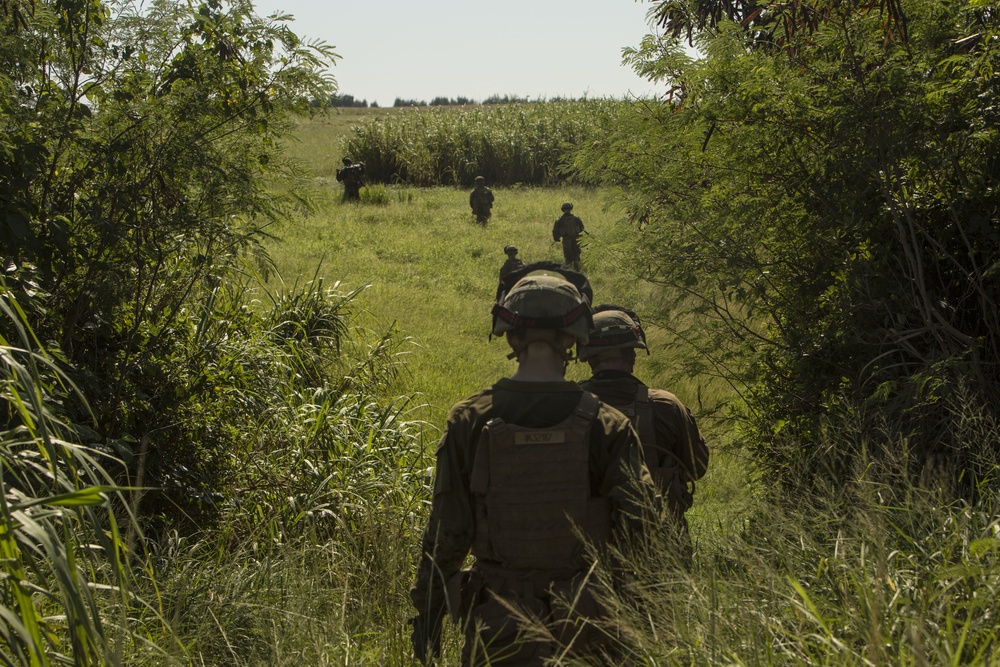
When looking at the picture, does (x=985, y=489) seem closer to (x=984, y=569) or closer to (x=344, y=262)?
(x=984, y=569)

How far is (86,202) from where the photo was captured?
5406mm

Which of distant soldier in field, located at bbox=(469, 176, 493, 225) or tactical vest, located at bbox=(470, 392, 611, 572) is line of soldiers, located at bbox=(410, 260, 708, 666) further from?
distant soldier in field, located at bbox=(469, 176, 493, 225)

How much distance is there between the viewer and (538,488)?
3.03 metres

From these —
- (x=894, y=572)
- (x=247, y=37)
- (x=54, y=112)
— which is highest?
(x=247, y=37)

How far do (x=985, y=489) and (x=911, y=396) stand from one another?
30.6 inches

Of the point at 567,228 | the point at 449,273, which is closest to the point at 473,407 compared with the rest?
the point at 567,228

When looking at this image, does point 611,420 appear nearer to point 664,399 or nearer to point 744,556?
point 744,556

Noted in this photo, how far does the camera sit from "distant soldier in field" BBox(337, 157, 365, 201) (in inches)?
985

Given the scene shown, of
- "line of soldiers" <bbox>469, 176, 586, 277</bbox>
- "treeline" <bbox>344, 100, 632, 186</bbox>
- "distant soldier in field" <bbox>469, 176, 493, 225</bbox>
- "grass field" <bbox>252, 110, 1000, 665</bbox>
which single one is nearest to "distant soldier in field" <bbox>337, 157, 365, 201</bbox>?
"distant soldier in field" <bbox>469, 176, 493, 225</bbox>

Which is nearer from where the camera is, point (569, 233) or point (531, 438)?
point (531, 438)

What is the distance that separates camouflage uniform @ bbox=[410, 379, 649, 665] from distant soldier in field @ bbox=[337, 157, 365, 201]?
22446 millimetres

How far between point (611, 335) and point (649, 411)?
0.41 m

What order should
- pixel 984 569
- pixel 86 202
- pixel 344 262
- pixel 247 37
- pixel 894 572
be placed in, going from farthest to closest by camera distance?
pixel 344 262 → pixel 247 37 → pixel 86 202 → pixel 894 572 → pixel 984 569

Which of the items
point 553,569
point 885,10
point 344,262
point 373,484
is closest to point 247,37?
point 373,484
